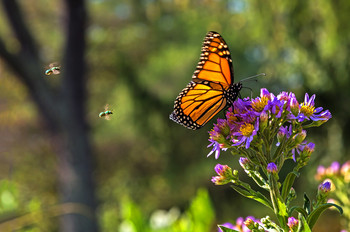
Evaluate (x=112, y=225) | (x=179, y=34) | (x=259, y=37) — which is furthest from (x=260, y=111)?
(x=179, y=34)

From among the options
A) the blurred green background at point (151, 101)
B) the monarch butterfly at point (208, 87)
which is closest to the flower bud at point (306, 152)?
the monarch butterfly at point (208, 87)

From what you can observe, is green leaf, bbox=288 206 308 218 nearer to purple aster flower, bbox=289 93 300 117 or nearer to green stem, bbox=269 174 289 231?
green stem, bbox=269 174 289 231

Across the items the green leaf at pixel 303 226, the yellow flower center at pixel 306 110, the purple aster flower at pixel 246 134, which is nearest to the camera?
the green leaf at pixel 303 226

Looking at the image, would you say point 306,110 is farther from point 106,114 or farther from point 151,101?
point 151,101

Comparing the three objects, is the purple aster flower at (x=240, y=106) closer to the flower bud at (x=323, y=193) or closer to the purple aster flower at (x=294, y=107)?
the purple aster flower at (x=294, y=107)

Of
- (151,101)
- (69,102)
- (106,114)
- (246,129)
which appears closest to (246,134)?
(246,129)

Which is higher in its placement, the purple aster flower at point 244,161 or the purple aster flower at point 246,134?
the purple aster flower at point 246,134

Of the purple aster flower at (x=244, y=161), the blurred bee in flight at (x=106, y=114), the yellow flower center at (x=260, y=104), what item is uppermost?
the blurred bee in flight at (x=106, y=114)
